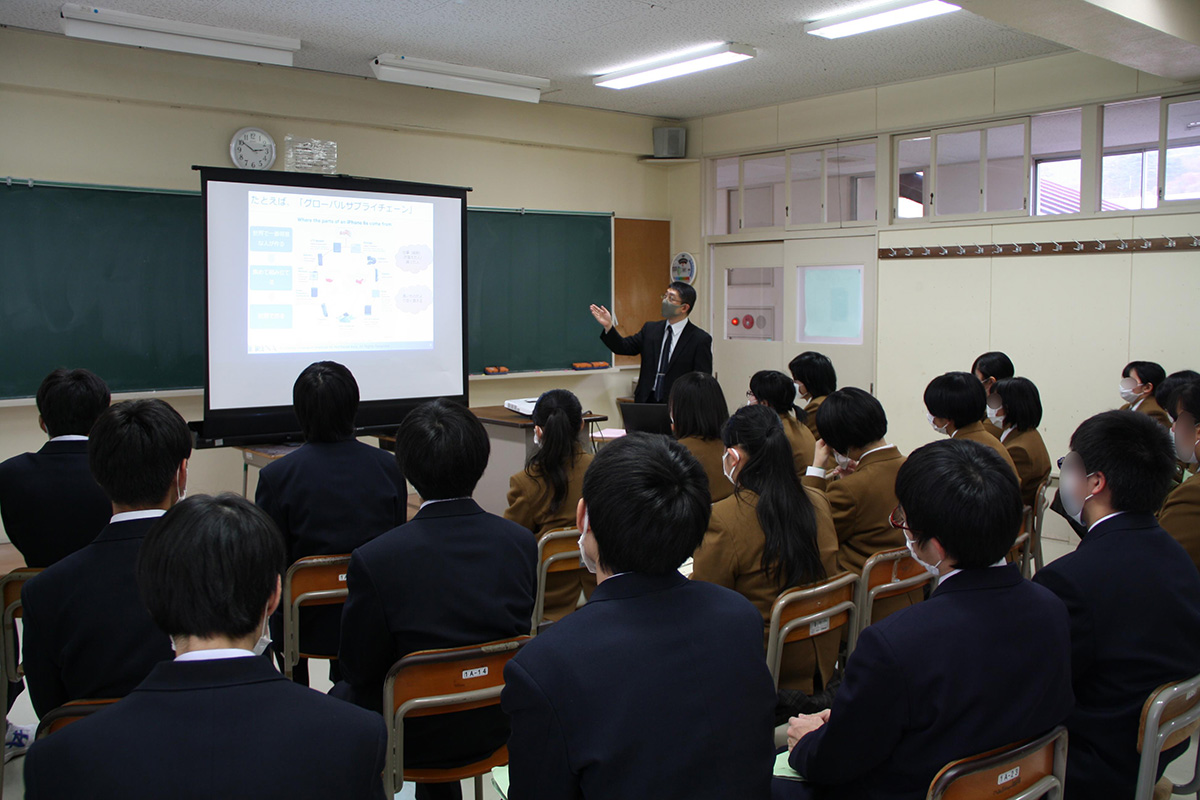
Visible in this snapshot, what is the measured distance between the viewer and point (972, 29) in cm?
494

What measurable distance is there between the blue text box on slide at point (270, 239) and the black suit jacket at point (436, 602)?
3.55 m

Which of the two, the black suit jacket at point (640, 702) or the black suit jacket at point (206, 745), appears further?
the black suit jacket at point (640, 702)

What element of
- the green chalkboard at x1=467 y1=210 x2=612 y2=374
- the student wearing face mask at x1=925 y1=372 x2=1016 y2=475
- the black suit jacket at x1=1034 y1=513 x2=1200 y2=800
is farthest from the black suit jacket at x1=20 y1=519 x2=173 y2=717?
the green chalkboard at x1=467 y1=210 x2=612 y2=374

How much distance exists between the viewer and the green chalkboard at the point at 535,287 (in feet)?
21.9

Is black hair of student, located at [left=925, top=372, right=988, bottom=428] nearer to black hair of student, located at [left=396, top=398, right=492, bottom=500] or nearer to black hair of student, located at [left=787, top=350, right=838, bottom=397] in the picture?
black hair of student, located at [left=787, top=350, right=838, bottom=397]

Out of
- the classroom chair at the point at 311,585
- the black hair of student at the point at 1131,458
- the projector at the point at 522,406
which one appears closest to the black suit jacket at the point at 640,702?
the black hair of student at the point at 1131,458

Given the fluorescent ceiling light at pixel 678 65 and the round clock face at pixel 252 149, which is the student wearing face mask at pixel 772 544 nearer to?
the fluorescent ceiling light at pixel 678 65

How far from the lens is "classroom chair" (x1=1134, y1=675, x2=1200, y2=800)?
5.13 ft

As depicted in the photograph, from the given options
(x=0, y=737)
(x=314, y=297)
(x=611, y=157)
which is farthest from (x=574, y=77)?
(x=0, y=737)

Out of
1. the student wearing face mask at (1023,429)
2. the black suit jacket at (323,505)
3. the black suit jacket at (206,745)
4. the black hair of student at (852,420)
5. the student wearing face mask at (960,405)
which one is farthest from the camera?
the student wearing face mask at (1023,429)

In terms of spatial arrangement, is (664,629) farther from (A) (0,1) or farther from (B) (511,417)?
(A) (0,1)

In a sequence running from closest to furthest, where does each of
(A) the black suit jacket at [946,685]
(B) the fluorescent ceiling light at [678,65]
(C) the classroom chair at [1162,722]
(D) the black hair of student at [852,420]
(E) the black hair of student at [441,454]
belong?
(A) the black suit jacket at [946,685], (C) the classroom chair at [1162,722], (E) the black hair of student at [441,454], (D) the black hair of student at [852,420], (B) the fluorescent ceiling light at [678,65]

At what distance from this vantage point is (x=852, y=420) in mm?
2793

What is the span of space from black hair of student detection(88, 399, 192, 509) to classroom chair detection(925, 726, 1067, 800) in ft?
5.22
